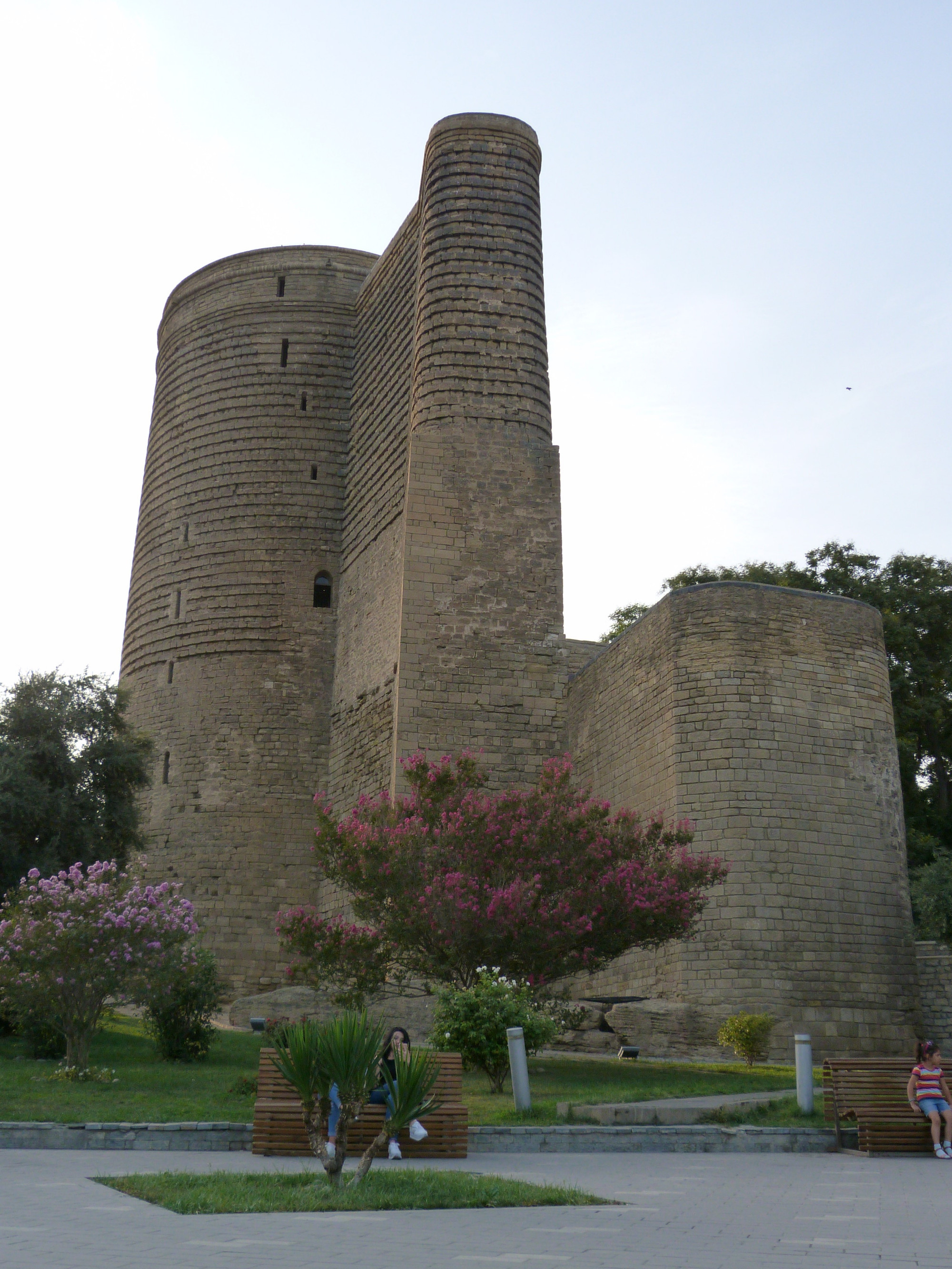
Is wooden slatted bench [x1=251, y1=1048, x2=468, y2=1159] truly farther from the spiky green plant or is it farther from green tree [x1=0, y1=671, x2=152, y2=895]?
green tree [x1=0, y1=671, x2=152, y2=895]

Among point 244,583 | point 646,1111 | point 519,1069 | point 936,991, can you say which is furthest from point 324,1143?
point 244,583

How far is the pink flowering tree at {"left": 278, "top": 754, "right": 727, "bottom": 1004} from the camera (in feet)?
37.5

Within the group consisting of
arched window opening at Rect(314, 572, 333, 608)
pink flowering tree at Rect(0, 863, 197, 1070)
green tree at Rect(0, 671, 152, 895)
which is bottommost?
pink flowering tree at Rect(0, 863, 197, 1070)

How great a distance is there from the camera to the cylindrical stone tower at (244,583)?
22719 mm

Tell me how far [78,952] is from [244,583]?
1410cm

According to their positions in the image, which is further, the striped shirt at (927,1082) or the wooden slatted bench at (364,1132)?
the striped shirt at (927,1082)

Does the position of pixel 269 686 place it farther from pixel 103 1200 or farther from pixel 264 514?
pixel 103 1200

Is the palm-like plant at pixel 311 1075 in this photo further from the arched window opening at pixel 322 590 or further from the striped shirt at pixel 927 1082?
the arched window opening at pixel 322 590

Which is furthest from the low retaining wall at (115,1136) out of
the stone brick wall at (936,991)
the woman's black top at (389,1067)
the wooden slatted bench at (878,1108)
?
the stone brick wall at (936,991)

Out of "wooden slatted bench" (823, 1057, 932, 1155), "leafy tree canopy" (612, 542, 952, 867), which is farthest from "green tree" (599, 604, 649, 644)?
"wooden slatted bench" (823, 1057, 932, 1155)

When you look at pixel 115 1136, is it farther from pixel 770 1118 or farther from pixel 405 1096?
pixel 770 1118

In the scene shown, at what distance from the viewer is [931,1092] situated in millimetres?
7965

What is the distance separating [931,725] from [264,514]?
570 inches

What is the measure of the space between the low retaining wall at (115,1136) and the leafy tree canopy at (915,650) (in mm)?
18234
